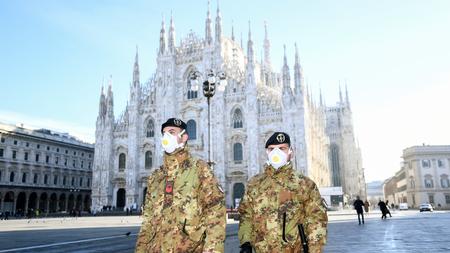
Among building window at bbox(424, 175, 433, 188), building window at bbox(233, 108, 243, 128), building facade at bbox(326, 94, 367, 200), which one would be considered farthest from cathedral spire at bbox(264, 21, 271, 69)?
building window at bbox(424, 175, 433, 188)

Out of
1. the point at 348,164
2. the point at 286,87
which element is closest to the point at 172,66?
the point at 286,87

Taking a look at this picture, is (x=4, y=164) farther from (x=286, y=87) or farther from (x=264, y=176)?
(x=264, y=176)

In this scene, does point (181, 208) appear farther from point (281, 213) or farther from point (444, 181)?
point (444, 181)

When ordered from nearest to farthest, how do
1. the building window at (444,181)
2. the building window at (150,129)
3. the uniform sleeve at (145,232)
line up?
the uniform sleeve at (145,232) < the building window at (150,129) < the building window at (444,181)

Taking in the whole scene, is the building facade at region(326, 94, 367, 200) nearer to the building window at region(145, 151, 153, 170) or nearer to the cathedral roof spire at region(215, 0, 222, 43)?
the building window at region(145, 151, 153, 170)

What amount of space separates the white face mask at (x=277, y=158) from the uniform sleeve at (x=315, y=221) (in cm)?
33

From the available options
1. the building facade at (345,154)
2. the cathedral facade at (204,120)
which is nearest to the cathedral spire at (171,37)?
the cathedral facade at (204,120)

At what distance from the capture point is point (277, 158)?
154 inches

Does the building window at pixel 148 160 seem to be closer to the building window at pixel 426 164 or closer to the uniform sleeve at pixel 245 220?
the building window at pixel 426 164

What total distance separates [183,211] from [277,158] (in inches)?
45.5

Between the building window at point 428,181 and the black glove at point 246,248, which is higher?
the building window at point 428,181

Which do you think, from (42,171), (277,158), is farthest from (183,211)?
(42,171)

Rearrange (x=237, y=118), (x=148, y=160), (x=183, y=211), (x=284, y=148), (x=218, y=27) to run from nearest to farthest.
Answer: (x=183, y=211), (x=284, y=148), (x=237, y=118), (x=218, y=27), (x=148, y=160)

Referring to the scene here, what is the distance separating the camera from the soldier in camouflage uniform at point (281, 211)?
3.62 meters
